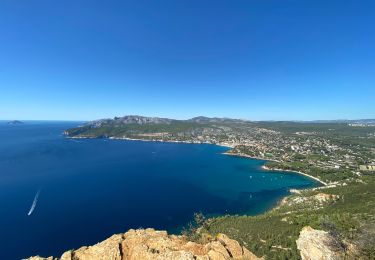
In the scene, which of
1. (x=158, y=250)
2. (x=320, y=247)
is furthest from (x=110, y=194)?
(x=158, y=250)

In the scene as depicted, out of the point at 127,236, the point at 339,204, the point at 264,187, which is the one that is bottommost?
the point at 264,187

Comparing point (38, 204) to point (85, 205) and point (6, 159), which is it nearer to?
point (85, 205)

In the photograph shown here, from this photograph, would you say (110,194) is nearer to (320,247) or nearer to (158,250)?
(320,247)

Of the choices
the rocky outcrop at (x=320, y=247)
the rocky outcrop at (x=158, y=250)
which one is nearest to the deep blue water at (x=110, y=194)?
the rocky outcrop at (x=320, y=247)

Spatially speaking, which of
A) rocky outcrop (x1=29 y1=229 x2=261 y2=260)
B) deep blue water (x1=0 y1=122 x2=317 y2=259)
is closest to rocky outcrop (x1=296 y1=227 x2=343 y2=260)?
rocky outcrop (x1=29 y1=229 x2=261 y2=260)

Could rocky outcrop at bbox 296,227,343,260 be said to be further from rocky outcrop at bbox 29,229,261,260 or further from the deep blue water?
the deep blue water

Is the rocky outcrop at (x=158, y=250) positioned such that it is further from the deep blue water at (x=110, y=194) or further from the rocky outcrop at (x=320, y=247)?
the deep blue water at (x=110, y=194)

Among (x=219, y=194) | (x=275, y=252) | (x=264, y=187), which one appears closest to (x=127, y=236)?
(x=275, y=252)
